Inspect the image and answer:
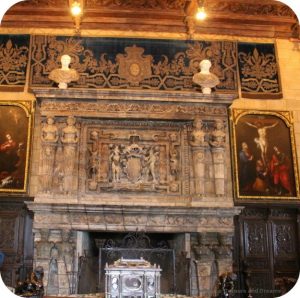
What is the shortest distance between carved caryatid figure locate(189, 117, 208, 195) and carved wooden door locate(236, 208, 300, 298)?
1.10m

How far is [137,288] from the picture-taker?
557cm

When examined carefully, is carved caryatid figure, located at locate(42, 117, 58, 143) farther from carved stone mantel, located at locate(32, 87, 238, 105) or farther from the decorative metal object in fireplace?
the decorative metal object in fireplace

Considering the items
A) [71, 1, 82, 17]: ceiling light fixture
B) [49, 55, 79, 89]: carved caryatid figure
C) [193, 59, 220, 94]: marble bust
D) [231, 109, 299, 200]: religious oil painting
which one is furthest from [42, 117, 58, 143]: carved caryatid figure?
[231, 109, 299, 200]: religious oil painting

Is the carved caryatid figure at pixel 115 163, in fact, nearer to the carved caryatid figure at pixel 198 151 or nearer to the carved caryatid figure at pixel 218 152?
the carved caryatid figure at pixel 198 151

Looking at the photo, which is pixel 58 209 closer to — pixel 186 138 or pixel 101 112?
pixel 101 112

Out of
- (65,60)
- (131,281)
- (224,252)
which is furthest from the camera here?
(65,60)

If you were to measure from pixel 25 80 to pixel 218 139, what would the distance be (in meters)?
3.86

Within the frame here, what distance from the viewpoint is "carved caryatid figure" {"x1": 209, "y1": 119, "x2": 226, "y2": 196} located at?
770 cm

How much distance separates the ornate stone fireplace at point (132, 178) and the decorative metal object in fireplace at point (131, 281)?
1798 millimetres

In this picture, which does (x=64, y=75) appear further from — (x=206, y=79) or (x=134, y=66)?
(x=206, y=79)

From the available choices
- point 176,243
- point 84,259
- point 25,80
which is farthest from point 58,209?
point 25,80

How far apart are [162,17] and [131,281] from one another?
17.8 feet

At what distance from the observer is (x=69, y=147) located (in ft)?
25.4

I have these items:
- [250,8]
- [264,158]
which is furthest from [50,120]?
[250,8]
